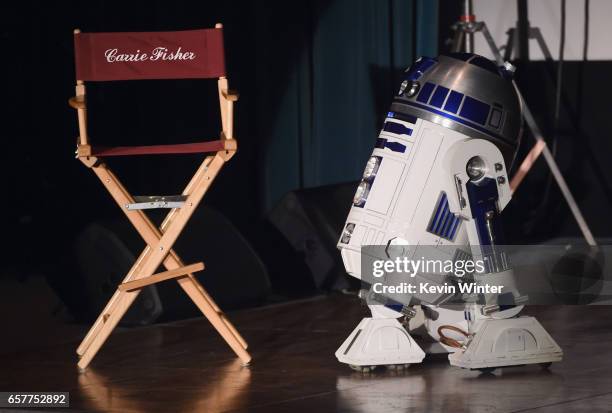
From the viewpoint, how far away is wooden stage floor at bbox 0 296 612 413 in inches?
108

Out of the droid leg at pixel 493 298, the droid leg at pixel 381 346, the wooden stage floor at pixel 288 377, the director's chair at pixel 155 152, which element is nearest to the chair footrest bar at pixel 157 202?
the director's chair at pixel 155 152

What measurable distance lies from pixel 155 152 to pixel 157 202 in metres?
0.14

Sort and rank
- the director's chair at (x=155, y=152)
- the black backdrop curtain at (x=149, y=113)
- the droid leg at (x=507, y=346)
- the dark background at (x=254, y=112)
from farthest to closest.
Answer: the black backdrop curtain at (x=149, y=113), the dark background at (x=254, y=112), the director's chair at (x=155, y=152), the droid leg at (x=507, y=346)

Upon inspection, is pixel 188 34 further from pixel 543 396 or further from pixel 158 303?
pixel 543 396

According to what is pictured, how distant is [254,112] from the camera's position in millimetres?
5820

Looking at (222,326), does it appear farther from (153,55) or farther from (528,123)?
(528,123)

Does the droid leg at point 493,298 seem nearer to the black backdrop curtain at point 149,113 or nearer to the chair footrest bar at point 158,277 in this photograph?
the chair footrest bar at point 158,277

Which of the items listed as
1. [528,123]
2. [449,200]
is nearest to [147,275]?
[449,200]

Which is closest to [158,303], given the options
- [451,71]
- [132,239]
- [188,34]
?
[132,239]

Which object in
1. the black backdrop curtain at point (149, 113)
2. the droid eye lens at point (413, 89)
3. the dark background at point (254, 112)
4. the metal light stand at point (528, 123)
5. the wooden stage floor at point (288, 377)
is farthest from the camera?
the black backdrop curtain at point (149, 113)

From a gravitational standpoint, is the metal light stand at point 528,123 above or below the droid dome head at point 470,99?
below

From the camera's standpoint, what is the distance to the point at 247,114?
5.86 meters

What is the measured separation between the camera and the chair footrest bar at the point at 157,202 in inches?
128

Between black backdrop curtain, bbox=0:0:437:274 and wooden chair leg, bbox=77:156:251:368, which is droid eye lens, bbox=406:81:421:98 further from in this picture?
black backdrop curtain, bbox=0:0:437:274
